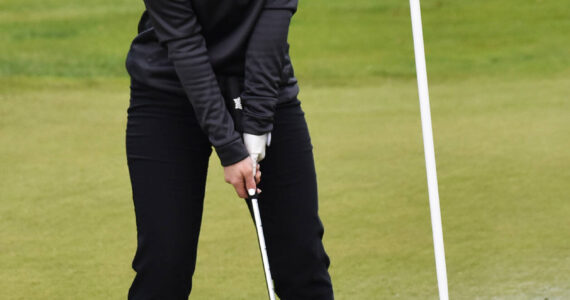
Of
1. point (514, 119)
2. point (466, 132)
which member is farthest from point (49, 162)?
point (514, 119)

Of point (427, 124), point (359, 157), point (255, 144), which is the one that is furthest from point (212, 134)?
point (359, 157)

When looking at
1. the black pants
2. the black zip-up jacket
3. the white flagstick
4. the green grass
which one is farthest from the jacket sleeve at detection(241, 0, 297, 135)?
the green grass

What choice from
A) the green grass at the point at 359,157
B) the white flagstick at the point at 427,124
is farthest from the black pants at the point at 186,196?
the green grass at the point at 359,157

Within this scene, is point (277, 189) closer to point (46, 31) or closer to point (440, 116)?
point (440, 116)

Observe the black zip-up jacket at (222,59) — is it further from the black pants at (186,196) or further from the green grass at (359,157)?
the green grass at (359,157)

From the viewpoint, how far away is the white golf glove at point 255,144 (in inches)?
80.3

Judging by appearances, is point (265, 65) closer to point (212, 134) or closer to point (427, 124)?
point (212, 134)

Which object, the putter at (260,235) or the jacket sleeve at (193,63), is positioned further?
the putter at (260,235)

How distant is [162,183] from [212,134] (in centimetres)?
15

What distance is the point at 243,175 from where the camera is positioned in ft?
6.68

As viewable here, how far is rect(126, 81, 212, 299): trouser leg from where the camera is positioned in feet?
6.73

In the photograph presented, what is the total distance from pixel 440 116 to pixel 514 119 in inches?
16.0

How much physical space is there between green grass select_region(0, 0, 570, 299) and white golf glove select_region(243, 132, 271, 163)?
117cm

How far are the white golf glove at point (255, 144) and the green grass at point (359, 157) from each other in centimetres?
117
